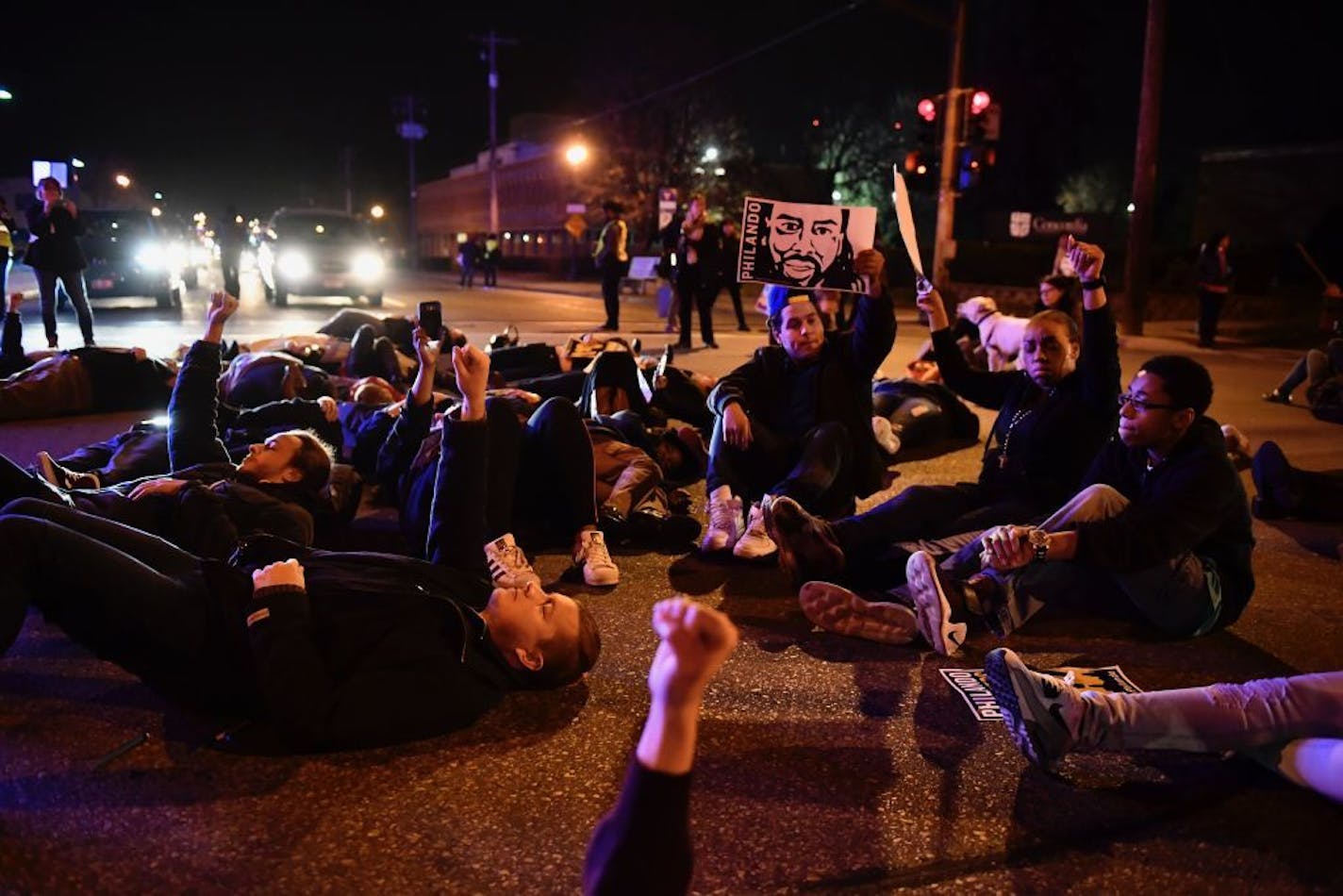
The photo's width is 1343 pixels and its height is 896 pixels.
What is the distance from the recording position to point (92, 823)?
9.61 ft

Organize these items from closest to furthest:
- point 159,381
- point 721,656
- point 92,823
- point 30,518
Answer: point 721,656 → point 92,823 → point 30,518 → point 159,381

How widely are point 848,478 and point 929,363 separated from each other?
4.26 meters

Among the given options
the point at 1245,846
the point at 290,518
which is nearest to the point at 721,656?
the point at 1245,846

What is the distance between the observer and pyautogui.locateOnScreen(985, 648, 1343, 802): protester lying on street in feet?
10.3

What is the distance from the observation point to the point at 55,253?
13.3 m

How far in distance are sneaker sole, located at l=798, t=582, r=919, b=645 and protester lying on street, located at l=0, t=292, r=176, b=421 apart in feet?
21.0

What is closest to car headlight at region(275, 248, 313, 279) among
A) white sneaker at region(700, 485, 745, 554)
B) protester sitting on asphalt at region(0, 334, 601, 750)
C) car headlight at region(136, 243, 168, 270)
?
car headlight at region(136, 243, 168, 270)

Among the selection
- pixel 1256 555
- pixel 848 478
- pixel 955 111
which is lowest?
pixel 1256 555

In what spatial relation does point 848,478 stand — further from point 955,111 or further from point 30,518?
point 955,111

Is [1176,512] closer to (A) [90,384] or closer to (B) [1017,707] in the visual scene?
(B) [1017,707]

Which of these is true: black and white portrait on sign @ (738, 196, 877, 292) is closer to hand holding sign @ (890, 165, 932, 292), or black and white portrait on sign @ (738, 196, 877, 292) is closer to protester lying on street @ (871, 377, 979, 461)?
hand holding sign @ (890, 165, 932, 292)

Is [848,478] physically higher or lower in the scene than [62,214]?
lower

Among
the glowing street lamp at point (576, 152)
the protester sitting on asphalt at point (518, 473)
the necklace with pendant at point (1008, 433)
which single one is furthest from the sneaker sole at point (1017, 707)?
the glowing street lamp at point (576, 152)

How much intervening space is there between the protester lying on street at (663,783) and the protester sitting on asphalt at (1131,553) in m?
2.38
